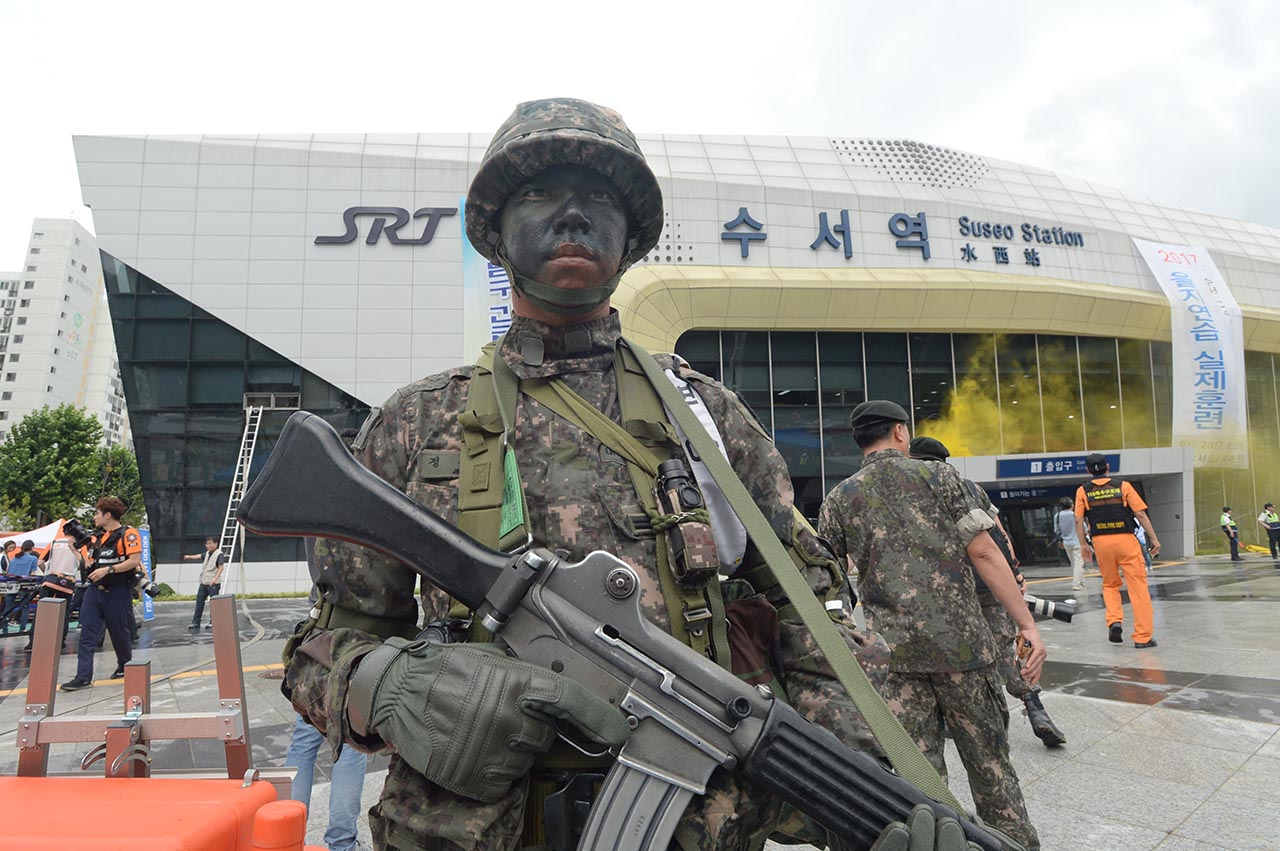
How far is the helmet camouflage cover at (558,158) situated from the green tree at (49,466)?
37939 millimetres

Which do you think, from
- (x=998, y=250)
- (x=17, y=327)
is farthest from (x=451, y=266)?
(x=17, y=327)

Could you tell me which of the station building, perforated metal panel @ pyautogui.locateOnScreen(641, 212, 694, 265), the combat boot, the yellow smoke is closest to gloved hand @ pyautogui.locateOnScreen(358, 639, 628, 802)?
the combat boot

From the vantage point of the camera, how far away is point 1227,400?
18.0m

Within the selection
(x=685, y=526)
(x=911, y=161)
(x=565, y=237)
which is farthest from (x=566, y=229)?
(x=911, y=161)

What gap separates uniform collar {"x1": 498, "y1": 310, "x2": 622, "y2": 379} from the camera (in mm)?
1419

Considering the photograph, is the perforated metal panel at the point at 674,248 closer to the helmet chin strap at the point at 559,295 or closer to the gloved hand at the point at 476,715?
the helmet chin strap at the point at 559,295

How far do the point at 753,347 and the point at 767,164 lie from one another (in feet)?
20.1

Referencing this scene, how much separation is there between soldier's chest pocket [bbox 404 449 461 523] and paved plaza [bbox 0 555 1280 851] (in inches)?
103

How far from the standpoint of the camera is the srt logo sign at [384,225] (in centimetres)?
1739

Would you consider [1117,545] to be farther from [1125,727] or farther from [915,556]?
[915,556]

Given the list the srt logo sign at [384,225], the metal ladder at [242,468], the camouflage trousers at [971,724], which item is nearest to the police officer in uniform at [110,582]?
the camouflage trousers at [971,724]

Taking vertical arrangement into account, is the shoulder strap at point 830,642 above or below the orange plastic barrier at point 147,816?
above

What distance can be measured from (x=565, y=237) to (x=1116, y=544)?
6.91m

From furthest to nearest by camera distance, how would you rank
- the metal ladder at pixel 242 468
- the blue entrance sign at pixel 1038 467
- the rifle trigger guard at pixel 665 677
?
the blue entrance sign at pixel 1038 467 < the metal ladder at pixel 242 468 < the rifle trigger guard at pixel 665 677
